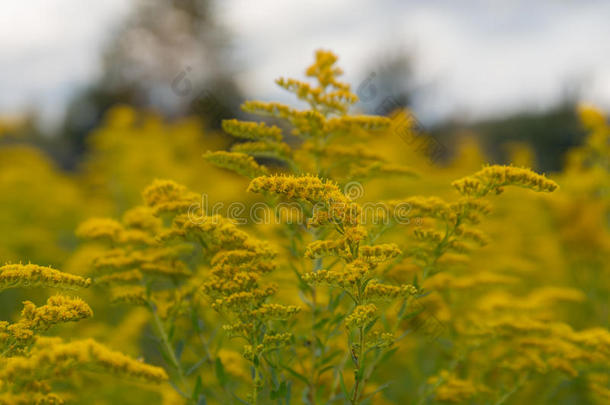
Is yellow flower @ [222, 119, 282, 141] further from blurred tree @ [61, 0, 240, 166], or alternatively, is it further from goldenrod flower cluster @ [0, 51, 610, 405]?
blurred tree @ [61, 0, 240, 166]

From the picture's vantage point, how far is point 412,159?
34.0 feet

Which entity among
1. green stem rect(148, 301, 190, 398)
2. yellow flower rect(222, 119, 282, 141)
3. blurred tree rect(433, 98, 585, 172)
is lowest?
green stem rect(148, 301, 190, 398)

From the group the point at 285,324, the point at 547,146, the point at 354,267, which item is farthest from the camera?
the point at 547,146

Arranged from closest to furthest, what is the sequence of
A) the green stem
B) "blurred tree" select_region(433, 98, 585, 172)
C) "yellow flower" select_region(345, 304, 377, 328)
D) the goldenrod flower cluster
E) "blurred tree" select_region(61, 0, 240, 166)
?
"yellow flower" select_region(345, 304, 377, 328)
the goldenrod flower cluster
the green stem
"blurred tree" select_region(433, 98, 585, 172)
"blurred tree" select_region(61, 0, 240, 166)

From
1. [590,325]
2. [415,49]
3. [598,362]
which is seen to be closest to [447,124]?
[415,49]

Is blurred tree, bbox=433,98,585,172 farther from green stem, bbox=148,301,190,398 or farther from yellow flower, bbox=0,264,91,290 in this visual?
yellow flower, bbox=0,264,91,290

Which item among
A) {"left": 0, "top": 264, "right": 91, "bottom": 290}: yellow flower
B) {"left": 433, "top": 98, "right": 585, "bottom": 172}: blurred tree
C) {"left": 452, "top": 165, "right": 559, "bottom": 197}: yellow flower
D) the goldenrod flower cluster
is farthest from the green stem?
{"left": 433, "top": 98, "right": 585, "bottom": 172}: blurred tree

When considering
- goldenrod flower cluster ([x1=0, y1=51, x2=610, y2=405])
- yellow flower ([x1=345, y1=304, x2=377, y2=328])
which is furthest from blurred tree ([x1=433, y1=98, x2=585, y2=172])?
yellow flower ([x1=345, y1=304, x2=377, y2=328])

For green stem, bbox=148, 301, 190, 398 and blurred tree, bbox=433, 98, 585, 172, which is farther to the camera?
blurred tree, bbox=433, 98, 585, 172

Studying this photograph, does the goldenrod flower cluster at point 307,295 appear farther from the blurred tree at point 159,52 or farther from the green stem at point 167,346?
the blurred tree at point 159,52

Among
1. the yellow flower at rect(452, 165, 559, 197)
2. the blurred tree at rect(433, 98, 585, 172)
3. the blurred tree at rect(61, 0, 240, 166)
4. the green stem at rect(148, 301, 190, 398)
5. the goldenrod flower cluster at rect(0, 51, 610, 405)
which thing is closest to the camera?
the goldenrod flower cluster at rect(0, 51, 610, 405)

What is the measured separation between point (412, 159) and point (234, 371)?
7.54m

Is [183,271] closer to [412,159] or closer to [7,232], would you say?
[7,232]

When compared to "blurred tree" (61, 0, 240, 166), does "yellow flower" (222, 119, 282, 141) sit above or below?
below
